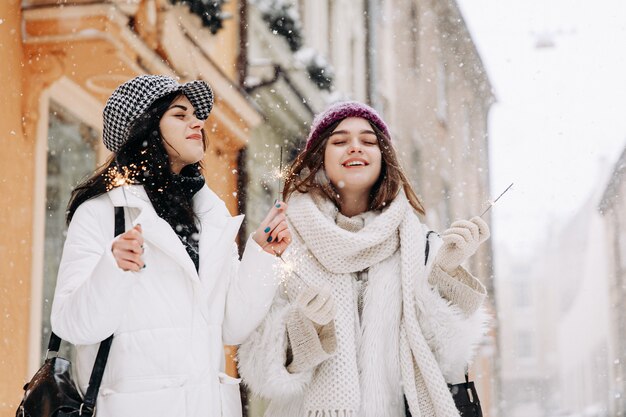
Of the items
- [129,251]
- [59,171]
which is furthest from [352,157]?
[59,171]

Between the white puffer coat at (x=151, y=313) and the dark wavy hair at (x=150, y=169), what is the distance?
0.06m

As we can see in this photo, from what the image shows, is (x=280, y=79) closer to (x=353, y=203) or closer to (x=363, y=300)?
(x=353, y=203)

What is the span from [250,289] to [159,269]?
0.31 metres

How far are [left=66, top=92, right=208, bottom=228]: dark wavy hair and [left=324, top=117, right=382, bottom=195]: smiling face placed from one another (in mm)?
636

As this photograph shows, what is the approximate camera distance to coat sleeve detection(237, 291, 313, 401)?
10.4 feet

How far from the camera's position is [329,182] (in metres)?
3.52

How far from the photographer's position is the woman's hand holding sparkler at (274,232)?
2.98 metres

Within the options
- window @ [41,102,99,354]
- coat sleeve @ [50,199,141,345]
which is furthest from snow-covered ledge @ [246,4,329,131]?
coat sleeve @ [50,199,141,345]

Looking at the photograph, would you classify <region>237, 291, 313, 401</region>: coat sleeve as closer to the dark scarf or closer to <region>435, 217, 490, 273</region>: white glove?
the dark scarf

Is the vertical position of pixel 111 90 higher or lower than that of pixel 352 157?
higher

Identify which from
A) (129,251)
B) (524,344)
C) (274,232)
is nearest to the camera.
Result: (129,251)

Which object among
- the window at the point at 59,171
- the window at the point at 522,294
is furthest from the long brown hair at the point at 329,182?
the window at the point at 522,294

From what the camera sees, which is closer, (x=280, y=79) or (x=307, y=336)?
(x=307, y=336)

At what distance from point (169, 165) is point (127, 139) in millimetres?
159
